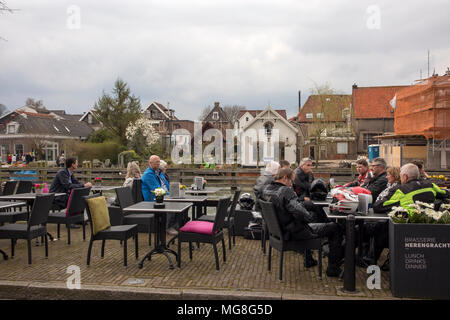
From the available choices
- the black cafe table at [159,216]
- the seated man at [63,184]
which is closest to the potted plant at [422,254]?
the black cafe table at [159,216]

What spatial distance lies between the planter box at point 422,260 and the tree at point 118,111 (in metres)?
42.3

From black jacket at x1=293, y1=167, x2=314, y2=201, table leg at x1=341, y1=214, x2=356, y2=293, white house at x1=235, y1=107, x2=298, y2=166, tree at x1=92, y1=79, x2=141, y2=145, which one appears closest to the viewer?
table leg at x1=341, y1=214, x2=356, y2=293

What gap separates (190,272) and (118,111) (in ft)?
140

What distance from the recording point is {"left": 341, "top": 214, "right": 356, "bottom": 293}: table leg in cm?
502

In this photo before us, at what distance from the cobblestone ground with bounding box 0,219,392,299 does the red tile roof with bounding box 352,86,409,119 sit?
146 feet

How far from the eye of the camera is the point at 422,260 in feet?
15.4

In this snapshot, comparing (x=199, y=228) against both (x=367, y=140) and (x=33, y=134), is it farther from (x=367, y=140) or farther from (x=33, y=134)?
(x=367, y=140)

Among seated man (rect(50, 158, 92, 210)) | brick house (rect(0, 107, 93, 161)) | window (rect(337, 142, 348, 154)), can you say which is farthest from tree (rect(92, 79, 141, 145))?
seated man (rect(50, 158, 92, 210))

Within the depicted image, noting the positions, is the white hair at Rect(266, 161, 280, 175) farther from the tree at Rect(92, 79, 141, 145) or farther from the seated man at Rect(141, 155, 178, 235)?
the tree at Rect(92, 79, 141, 145)

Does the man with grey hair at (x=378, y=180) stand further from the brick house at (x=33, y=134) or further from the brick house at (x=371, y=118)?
the brick house at (x=371, y=118)

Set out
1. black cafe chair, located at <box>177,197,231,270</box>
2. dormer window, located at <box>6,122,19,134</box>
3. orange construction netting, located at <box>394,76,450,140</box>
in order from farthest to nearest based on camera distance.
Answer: dormer window, located at <box>6,122,19,134</box>, orange construction netting, located at <box>394,76,450,140</box>, black cafe chair, located at <box>177,197,231,270</box>
